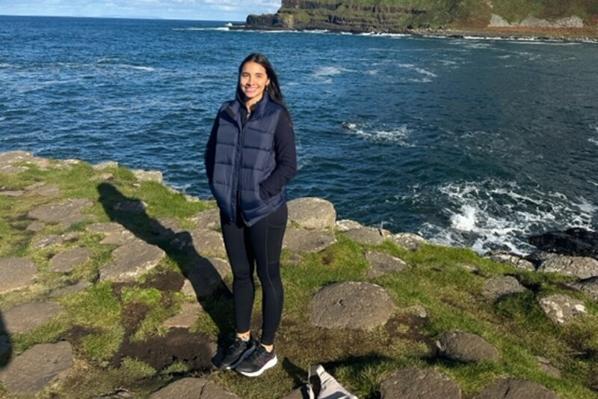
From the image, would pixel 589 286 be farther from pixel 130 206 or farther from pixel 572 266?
pixel 130 206

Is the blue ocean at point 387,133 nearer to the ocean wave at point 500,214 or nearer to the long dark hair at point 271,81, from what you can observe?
the ocean wave at point 500,214

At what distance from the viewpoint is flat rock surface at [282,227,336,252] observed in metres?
8.90

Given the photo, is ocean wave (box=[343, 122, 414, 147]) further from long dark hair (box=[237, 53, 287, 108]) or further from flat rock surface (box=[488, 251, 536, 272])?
long dark hair (box=[237, 53, 287, 108])

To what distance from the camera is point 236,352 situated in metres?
5.47

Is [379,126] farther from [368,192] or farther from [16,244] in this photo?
[16,244]

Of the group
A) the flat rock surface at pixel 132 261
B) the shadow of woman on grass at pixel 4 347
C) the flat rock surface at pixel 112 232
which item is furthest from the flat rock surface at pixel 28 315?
the flat rock surface at pixel 112 232

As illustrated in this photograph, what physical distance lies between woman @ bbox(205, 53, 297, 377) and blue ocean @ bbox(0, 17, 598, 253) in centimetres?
1400

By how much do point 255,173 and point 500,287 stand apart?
537cm

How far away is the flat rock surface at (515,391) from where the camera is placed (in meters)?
5.01

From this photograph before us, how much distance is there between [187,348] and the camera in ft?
19.5

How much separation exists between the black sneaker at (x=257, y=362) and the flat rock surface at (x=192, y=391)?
0.31m

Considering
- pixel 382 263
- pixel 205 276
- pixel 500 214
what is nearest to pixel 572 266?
pixel 382 263

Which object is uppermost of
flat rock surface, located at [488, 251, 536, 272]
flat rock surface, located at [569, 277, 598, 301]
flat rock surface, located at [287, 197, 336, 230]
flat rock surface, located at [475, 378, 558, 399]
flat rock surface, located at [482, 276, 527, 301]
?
flat rock surface, located at [475, 378, 558, 399]

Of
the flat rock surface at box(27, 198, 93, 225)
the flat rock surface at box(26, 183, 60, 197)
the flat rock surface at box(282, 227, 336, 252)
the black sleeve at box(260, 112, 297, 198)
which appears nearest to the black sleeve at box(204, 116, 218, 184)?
the black sleeve at box(260, 112, 297, 198)
